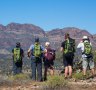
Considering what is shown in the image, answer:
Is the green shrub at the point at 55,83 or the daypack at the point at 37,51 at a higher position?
the daypack at the point at 37,51

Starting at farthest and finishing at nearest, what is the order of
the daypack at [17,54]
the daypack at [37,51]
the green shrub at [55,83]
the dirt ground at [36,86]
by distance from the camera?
the daypack at [17,54]
the daypack at [37,51]
the dirt ground at [36,86]
the green shrub at [55,83]

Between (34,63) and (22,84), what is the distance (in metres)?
2.35

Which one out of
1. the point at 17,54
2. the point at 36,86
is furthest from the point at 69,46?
the point at 36,86

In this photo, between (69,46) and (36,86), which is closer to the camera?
(36,86)

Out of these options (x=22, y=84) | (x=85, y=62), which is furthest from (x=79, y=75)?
(x=22, y=84)

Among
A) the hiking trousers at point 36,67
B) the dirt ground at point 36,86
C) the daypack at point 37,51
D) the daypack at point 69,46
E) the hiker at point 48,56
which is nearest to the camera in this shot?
the dirt ground at point 36,86

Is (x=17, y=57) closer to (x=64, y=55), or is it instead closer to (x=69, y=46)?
(x=64, y=55)

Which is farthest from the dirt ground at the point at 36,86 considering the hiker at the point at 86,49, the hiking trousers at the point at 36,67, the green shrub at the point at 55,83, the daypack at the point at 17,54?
→ the daypack at the point at 17,54

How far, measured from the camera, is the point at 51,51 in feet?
59.7

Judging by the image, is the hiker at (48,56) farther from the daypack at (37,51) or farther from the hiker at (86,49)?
the hiker at (86,49)

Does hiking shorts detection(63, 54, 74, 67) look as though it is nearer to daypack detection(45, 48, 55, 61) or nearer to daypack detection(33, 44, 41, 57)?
daypack detection(45, 48, 55, 61)

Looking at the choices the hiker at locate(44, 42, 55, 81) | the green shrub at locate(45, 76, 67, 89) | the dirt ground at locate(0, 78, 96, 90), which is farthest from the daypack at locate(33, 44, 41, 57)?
the green shrub at locate(45, 76, 67, 89)

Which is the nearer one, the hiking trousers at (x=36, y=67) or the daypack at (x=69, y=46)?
the daypack at (x=69, y=46)

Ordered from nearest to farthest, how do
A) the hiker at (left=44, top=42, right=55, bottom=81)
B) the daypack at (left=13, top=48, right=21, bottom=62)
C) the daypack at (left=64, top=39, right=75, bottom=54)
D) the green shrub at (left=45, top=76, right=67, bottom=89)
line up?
the green shrub at (left=45, top=76, right=67, bottom=89) < the daypack at (left=64, top=39, right=75, bottom=54) < the hiker at (left=44, top=42, right=55, bottom=81) < the daypack at (left=13, top=48, right=21, bottom=62)
